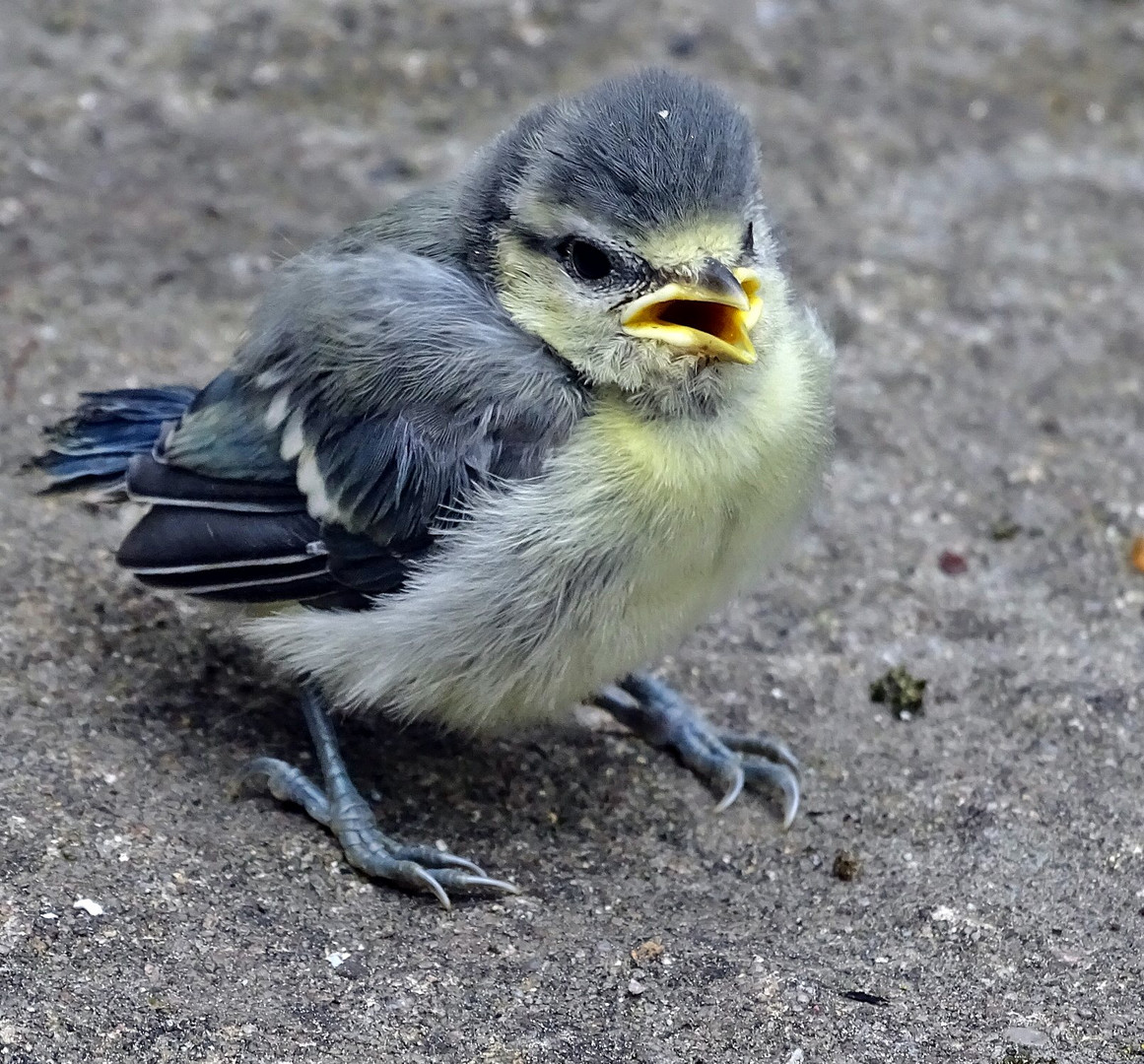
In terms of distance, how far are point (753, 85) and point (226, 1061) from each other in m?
4.00

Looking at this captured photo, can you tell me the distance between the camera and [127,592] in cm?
335

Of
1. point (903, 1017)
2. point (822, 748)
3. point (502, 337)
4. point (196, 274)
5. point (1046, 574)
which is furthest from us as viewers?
point (196, 274)

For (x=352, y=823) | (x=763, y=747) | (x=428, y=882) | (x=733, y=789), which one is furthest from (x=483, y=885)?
(x=763, y=747)

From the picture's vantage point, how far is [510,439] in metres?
2.56

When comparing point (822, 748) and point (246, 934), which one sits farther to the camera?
point (822, 748)

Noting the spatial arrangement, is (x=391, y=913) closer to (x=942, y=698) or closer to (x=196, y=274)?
(x=942, y=698)

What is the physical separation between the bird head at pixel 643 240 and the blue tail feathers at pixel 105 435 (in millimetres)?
883

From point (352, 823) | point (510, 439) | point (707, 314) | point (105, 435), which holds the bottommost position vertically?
point (352, 823)

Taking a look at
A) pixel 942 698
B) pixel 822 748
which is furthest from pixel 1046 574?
pixel 822 748

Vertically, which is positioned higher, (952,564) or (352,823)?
(952,564)

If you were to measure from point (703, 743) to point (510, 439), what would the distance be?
0.90m

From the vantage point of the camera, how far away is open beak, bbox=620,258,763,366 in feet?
7.88

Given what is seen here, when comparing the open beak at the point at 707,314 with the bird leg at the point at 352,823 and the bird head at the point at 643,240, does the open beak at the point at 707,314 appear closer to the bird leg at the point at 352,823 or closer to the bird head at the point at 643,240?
the bird head at the point at 643,240

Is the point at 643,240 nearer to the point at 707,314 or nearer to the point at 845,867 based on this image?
Answer: the point at 707,314
